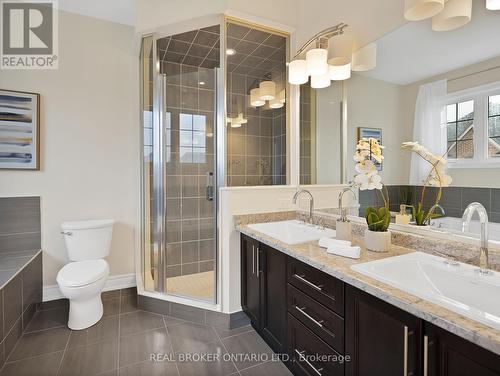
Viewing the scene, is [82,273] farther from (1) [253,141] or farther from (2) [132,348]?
(1) [253,141]

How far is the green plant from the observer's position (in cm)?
148

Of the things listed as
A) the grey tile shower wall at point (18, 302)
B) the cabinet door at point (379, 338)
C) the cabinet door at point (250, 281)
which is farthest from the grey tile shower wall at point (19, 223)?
the cabinet door at point (379, 338)

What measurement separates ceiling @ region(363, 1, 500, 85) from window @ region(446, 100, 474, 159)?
19 cm

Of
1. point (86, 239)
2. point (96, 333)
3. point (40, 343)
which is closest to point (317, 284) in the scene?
point (96, 333)

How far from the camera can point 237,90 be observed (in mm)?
2658

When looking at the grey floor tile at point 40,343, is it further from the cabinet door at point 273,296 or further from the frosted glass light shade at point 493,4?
the frosted glass light shade at point 493,4

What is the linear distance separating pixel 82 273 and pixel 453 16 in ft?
9.67

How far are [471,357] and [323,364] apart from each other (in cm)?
71

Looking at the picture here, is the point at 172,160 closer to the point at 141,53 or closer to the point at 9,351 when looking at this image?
the point at 141,53

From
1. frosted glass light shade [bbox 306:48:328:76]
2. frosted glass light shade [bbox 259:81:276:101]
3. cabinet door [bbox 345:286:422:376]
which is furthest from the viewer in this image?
frosted glass light shade [bbox 259:81:276:101]

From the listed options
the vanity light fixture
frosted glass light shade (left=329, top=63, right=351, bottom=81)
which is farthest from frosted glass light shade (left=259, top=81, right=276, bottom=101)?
frosted glass light shade (left=329, top=63, right=351, bottom=81)

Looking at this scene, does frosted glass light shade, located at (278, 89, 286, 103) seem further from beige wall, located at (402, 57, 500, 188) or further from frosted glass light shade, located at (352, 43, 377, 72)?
beige wall, located at (402, 57, 500, 188)

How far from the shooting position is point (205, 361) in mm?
1846

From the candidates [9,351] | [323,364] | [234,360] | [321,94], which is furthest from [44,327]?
[321,94]
